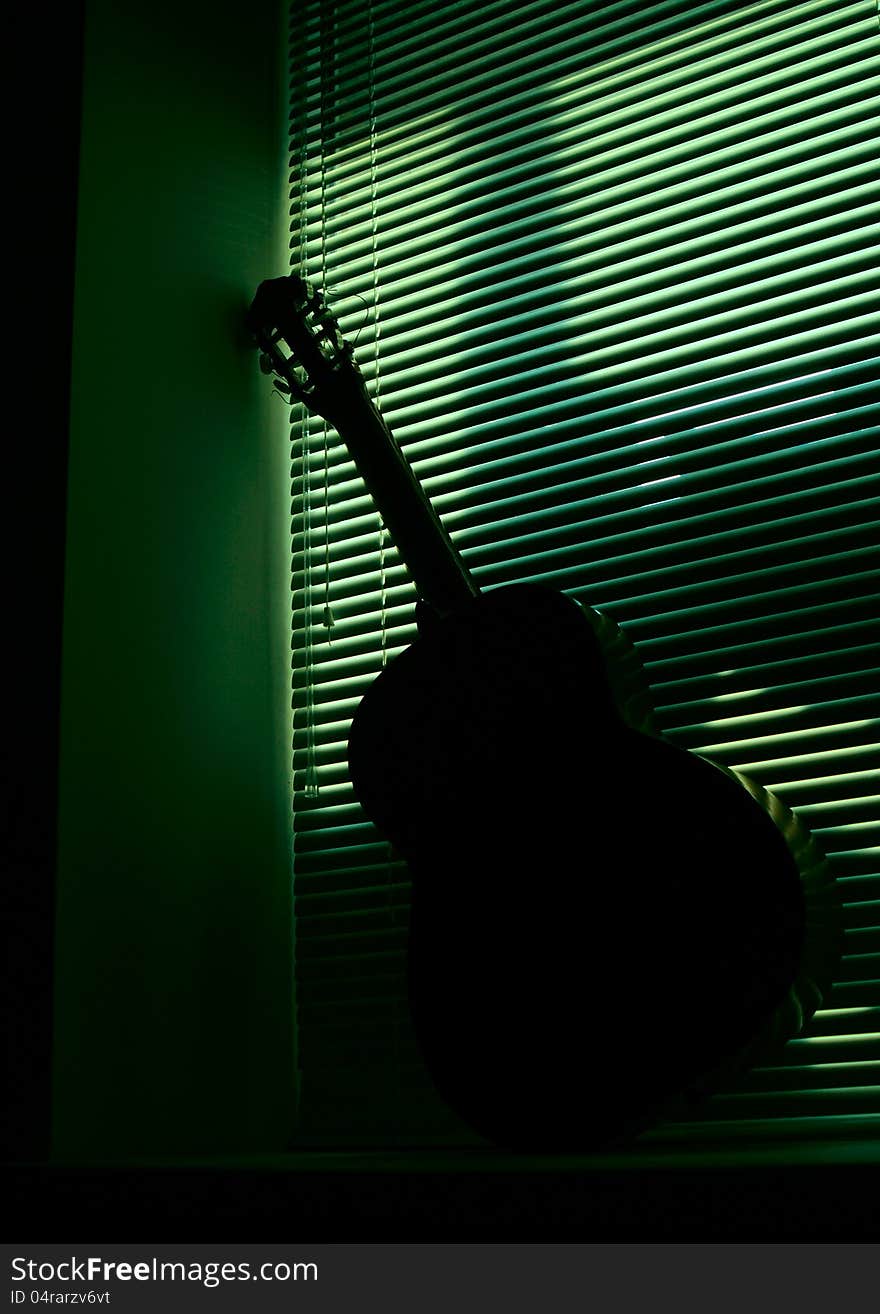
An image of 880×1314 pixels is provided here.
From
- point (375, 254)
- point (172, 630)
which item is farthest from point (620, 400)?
point (172, 630)

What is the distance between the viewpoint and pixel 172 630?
1245 millimetres

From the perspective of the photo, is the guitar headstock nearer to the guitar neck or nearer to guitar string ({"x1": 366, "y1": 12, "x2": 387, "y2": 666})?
the guitar neck

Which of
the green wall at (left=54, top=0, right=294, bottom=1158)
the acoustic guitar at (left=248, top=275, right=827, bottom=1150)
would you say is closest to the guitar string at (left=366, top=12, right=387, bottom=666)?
the green wall at (left=54, top=0, right=294, bottom=1158)

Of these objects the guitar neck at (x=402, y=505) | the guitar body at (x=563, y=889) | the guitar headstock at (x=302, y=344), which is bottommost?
the guitar body at (x=563, y=889)

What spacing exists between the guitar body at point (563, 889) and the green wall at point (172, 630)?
298 mm

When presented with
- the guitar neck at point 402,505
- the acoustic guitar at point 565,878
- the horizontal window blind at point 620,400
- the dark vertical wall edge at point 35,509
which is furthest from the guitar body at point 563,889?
the dark vertical wall edge at point 35,509

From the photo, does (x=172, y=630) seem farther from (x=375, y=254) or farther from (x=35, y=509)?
(x=375, y=254)

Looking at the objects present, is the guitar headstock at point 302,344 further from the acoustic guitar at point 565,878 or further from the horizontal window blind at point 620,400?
the acoustic guitar at point 565,878

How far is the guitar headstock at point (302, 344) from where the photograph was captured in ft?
3.93

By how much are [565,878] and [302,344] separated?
0.65 metres

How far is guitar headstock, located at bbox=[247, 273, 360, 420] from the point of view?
1197 mm

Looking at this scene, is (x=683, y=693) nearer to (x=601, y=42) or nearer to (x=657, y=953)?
(x=657, y=953)

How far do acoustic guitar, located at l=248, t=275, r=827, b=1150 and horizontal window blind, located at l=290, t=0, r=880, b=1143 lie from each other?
19 centimetres

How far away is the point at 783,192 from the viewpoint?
1.19 meters
